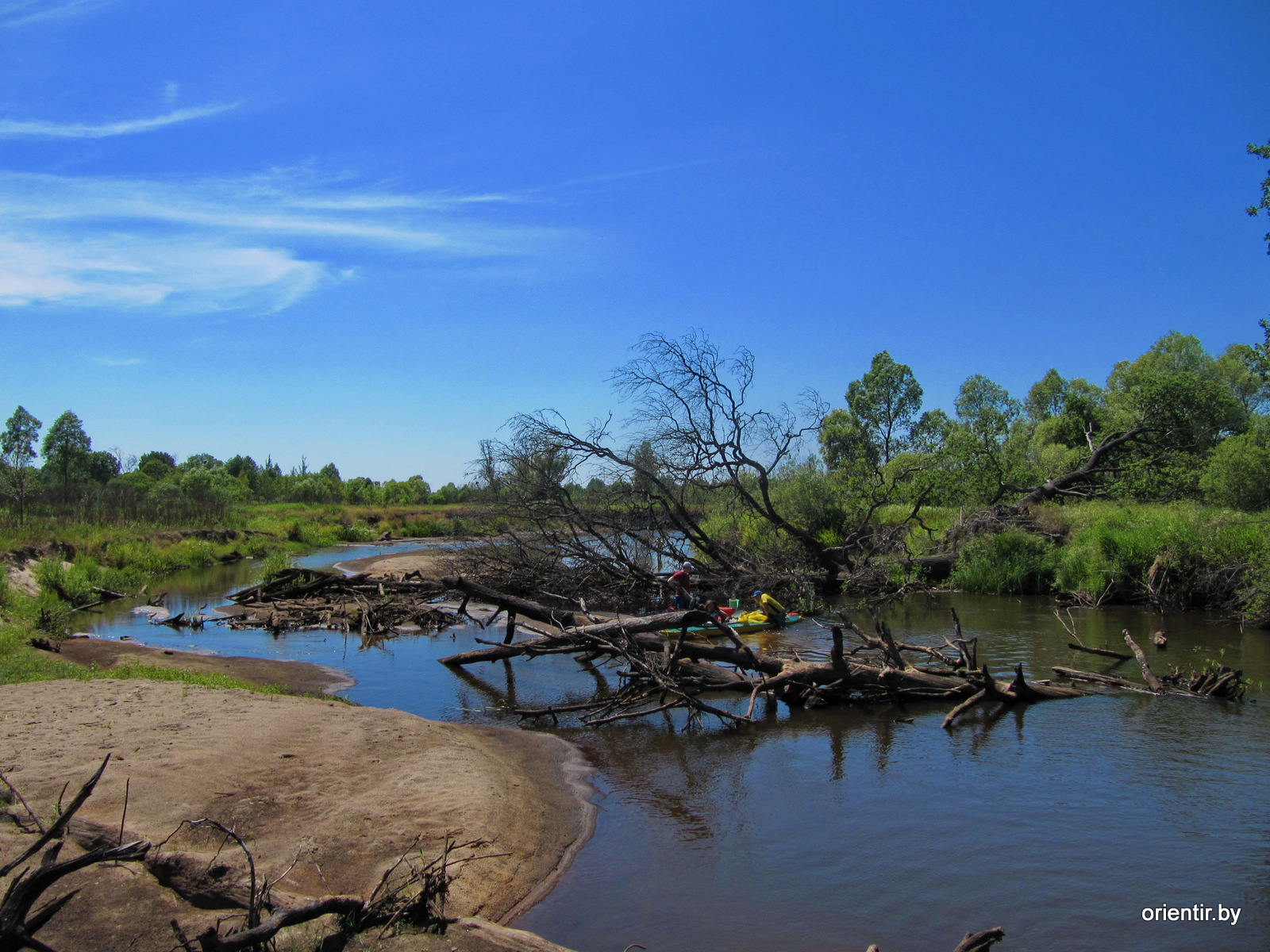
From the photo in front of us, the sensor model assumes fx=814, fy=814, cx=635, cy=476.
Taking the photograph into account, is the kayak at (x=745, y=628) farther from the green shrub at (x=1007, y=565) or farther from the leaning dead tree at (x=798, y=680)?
the green shrub at (x=1007, y=565)

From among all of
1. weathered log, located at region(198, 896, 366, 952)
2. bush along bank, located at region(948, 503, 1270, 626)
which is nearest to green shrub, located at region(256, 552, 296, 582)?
bush along bank, located at region(948, 503, 1270, 626)

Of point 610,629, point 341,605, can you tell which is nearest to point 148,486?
point 341,605

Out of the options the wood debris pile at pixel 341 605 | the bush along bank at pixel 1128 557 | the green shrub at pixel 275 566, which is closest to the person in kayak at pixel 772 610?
the bush along bank at pixel 1128 557

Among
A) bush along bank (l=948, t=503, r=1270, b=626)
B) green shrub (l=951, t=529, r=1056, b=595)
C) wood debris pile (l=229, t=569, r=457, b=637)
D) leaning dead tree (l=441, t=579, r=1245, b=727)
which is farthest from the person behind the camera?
green shrub (l=951, t=529, r=1056, b=595)

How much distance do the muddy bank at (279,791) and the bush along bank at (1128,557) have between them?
16.1m

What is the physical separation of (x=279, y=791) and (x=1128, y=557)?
2054 cm

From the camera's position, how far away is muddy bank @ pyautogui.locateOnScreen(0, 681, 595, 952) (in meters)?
4.89

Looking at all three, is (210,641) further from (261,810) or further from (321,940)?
(321,940)

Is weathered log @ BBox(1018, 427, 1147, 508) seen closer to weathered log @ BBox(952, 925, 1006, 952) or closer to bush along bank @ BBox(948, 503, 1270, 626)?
bush along bank @ BBox(948, 503, 1270, 626)

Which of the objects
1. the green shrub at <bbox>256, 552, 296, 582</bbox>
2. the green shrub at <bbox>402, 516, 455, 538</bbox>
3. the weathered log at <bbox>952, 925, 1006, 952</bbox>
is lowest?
the weathered log at <bbox>952, 925, 1006, 952</bbox>

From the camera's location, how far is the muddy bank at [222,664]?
46.7 ft

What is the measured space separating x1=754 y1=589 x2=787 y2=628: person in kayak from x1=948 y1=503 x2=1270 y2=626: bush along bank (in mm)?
7594

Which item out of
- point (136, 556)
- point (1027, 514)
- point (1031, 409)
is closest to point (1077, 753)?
point (1027, 514)

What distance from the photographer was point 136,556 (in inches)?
1254
